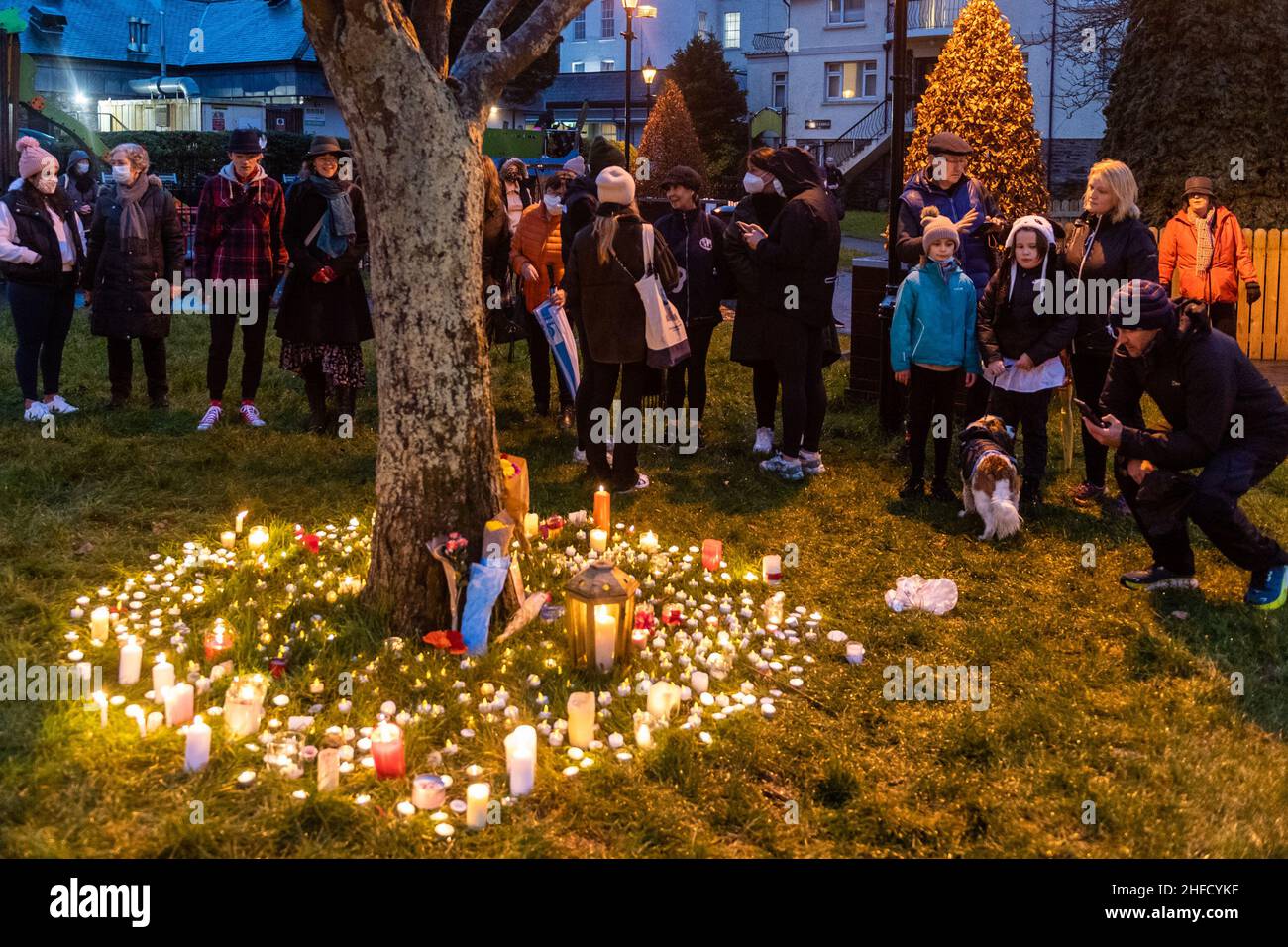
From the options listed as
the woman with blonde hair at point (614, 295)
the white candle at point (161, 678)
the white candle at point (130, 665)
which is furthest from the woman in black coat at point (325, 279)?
the white candle at point (161, 678)

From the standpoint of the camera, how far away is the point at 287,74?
1829 inches

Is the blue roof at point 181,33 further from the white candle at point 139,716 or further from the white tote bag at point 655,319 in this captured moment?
the white candle at point 139,716

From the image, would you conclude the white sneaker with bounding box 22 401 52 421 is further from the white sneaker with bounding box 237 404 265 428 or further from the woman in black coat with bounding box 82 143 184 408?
the white sneaker with bounding box 237 404 265 428

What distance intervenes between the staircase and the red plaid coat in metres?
32.9

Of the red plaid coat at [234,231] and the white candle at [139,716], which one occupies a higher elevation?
the red plaid coat at [234,231]

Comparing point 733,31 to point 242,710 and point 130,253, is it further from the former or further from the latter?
point 242,710

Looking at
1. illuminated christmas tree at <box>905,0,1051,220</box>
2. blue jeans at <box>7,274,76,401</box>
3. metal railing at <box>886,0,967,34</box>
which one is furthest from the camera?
metal railing at <box>886,0,967,34</box>

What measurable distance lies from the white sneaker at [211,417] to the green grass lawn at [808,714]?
1.11m

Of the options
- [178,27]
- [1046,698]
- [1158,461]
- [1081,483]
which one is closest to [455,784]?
[1046,698]

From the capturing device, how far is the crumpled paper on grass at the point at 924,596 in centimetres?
621

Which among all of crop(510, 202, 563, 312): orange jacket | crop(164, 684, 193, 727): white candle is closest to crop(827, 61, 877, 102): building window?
crop(510, 202, 563, 312): orange jacket

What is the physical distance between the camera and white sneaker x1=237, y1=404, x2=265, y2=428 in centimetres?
974

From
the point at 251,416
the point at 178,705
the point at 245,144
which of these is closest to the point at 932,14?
the point at 245,144
